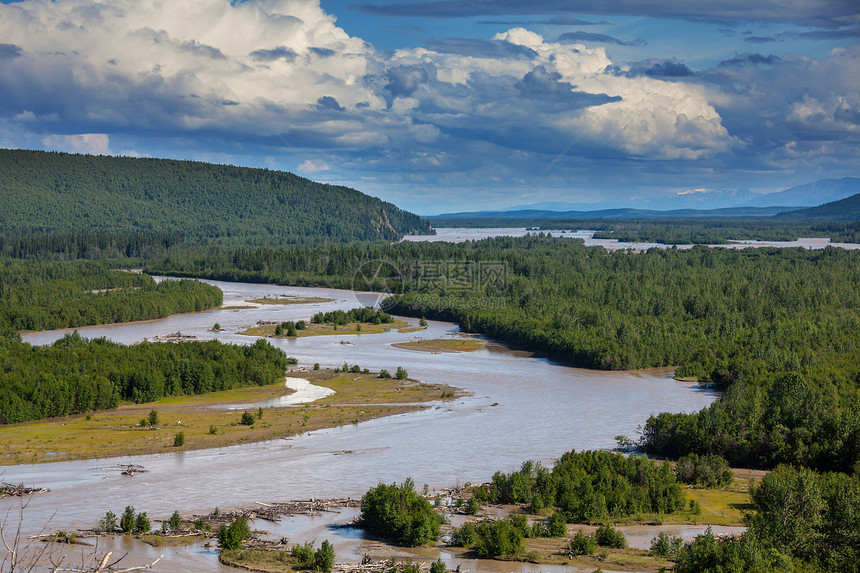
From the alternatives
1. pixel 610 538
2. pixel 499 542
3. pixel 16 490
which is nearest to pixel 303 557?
pixel 499 542

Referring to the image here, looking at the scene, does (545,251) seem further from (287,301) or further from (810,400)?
(810,400)

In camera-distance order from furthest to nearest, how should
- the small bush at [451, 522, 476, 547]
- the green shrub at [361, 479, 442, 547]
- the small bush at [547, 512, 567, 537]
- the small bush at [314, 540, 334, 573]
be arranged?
the small bush at [547, 512, 567, 537], the green shrub at [361, 479, 442, 547], the small bush at [451, 522, 476, 547], the small bush at [314, 540, 334, 573]

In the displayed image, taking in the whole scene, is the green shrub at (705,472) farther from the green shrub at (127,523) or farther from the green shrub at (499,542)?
the green shrub at (127,523)

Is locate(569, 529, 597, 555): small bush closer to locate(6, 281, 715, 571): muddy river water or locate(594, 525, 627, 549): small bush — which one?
locate(594, 525, 627, 549): small bush

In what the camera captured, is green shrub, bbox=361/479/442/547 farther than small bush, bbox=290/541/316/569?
Yes

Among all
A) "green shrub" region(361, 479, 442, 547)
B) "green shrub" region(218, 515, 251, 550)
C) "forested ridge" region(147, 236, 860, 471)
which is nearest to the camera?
"green shrub" region(218, 515, 251, 550)

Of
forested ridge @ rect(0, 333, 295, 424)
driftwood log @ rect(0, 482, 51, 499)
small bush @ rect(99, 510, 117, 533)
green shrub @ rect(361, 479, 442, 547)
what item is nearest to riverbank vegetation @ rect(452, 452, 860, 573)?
green shrub @ rect(361, 479, 442, 547)

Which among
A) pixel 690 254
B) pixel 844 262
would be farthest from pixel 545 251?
pixel 844 262

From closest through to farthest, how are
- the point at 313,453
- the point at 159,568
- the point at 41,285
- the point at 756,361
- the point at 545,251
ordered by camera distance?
the point at 159,568, the point at 313,453, the point at 756,361, the point at 41,285, the point at 545,251
